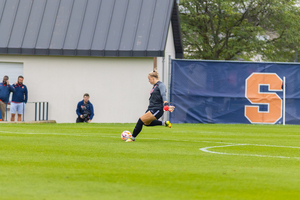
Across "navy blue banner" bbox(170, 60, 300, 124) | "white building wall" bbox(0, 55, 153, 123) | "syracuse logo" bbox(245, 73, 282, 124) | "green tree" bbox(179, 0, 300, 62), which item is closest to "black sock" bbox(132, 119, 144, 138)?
"navy blue banner" bbox(170, 60, 300, 124)

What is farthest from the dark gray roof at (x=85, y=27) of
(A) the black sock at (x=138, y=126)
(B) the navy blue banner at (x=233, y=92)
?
(A) the black sock at (x=138, y=126)

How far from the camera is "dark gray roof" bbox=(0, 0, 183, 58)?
20.9 meters

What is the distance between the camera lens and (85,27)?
71.1ft

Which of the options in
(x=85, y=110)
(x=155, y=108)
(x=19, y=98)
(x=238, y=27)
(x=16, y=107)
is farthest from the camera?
(x=238, y=27)

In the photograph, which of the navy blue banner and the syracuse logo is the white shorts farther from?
the syracuse logo

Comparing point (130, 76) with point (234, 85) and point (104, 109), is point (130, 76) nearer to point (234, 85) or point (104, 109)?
point (104, 109)

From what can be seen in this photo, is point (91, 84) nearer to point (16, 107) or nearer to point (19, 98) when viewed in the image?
point (19, 98)

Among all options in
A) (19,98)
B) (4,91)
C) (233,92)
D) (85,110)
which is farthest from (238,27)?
(4,91)

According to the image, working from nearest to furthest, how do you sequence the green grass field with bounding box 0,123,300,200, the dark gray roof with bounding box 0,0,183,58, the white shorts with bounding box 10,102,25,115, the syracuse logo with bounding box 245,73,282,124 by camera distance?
the green grass field with bounding box 0,123,300,200, the syracuse logo with bounding box 245,73,282,124, the white shorts with bounding box 10,102,25,115, the dark gray roof with bounding box 0,0,183,58

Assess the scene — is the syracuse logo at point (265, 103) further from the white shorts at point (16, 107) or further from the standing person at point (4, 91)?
the standing person at point (4, 91)

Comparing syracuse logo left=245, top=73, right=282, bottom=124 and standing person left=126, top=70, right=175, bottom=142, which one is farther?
syracuse logo left=245, top=73, right=282, bottom=124

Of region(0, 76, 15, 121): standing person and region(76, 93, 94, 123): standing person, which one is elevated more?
region(0, 76, 15, 121): standing person

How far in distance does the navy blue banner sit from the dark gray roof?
195 centimetres

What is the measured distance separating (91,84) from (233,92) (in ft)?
20.6
